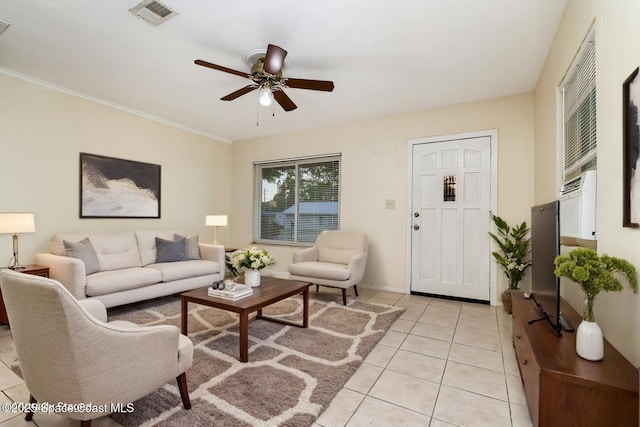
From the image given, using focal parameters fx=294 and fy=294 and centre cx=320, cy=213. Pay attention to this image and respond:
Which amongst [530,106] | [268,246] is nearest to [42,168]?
[268,246]

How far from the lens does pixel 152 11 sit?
212cm

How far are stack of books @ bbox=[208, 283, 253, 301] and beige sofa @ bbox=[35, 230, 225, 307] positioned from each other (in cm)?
128

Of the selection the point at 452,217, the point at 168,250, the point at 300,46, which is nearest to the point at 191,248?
the point at 168,250

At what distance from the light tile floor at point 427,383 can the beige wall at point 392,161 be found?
4.60 ft

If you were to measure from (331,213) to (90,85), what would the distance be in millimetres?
3479

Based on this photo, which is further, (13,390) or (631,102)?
(13,390)

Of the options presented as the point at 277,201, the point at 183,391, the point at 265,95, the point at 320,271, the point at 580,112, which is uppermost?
the point at 265,95

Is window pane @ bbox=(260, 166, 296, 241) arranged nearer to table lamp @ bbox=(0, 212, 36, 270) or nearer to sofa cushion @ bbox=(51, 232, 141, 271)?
sofa cushion @ bbox=(51, 232, 141, 271)

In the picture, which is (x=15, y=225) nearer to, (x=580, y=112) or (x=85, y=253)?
(x=85, y=253)

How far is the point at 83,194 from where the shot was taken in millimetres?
3646

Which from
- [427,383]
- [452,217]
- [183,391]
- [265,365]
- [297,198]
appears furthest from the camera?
[297,198]

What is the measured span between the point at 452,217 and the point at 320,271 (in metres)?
1.86

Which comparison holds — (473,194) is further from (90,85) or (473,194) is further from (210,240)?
(90,85)

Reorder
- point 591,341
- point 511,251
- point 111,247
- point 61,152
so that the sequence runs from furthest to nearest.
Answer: point 111,247 → point 61,152 → point 511,251 → point 591,341
